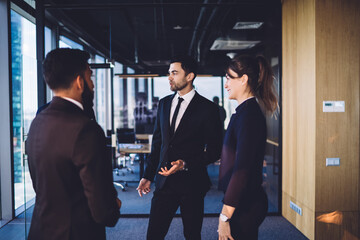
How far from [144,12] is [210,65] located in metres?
5.04

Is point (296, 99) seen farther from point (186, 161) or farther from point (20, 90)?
point (20, 90)

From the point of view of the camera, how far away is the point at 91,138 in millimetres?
1142

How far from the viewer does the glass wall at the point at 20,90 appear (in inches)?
147

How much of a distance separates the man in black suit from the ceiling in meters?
2.05

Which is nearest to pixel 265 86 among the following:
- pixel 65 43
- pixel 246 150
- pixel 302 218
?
pixel 246 150

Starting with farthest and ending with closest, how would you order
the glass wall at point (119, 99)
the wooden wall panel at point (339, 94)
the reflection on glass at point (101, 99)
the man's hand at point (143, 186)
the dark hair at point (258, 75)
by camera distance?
1. the glass wall at point (119, 99)
2. the reflection on glass at point (101, 99)
3. the wooden wall panel at point (339, 94)
4. the man's hand at point (143, 186)
5. the dark hair at point (258, 75)

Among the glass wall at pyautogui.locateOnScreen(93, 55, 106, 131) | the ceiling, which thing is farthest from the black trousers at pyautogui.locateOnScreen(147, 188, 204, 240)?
the glass wall at pyautogui.locateOnScreen(93, 55, 106, 131)

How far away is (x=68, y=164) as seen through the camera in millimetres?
1158

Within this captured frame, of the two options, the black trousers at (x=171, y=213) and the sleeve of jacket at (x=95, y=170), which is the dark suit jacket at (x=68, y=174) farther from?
the black trousers at (x=171, y=213)

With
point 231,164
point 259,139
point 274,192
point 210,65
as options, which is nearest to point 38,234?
point 231,164

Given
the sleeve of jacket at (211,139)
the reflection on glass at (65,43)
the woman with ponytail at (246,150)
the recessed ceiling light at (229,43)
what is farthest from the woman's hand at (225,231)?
the recessed ceiling light at (229,43)

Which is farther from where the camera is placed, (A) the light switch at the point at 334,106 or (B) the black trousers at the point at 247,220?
(A) the light switch at the point at 334,106

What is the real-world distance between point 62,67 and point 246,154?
101 centimetres

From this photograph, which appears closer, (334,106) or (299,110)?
(334,106)
